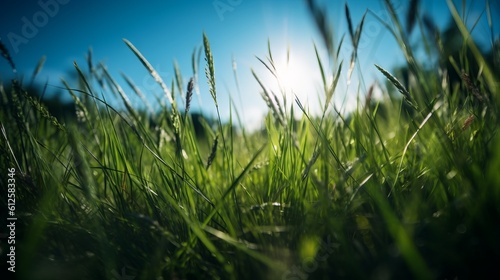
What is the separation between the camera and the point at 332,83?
62 centimetres

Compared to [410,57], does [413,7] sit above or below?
above

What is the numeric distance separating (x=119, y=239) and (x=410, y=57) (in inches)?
35.2

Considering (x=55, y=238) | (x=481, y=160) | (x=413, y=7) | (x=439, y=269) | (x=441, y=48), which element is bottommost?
(x=439, y=269)

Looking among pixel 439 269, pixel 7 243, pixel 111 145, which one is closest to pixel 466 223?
pixel 439 269

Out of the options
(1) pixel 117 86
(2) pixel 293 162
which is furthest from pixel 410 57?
(1) pixel 117 86

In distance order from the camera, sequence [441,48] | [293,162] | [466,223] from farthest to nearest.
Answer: [441,48], [293,162], [466,223]

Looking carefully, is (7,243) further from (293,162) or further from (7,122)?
(7,122)

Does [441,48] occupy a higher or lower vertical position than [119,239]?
higher

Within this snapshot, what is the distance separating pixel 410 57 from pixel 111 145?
2.99 feet

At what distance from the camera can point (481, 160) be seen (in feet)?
1.97

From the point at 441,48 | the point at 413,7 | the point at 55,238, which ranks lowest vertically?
the point at 55,238

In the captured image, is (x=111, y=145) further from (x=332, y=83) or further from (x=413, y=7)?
(x=413, y=7)

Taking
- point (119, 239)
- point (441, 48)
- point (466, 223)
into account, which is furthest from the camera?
point (441, 48)

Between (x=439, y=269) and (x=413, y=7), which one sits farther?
(x=413, y=7)
